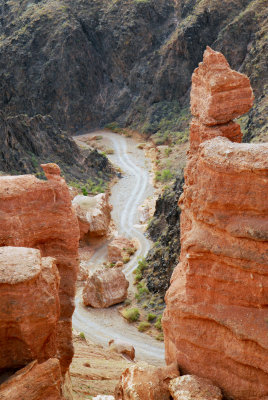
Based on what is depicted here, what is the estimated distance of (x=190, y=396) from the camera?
16.1 m

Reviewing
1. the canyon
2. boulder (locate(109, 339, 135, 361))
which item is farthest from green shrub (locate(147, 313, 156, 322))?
boulder (locate(109, 339, 135, 361))

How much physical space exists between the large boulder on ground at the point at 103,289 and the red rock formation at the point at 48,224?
66.4ft

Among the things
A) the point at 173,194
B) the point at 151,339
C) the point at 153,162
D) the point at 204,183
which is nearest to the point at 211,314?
the point at 204,183

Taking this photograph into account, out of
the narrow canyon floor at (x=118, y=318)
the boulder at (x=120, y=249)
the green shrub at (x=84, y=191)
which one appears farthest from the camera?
the green shrub at (x=84, y=191)

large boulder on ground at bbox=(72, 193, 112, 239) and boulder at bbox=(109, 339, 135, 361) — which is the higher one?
large boulder on ground at bbox=(72, 193, 112, 239)

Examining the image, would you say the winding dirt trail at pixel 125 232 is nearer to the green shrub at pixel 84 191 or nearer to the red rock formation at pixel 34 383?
the green shrub at pixel 84 191

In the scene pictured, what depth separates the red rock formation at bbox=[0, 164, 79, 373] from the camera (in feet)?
68.2

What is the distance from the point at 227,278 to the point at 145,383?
4218mm

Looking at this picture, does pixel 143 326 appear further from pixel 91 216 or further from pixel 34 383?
pixel 34 383

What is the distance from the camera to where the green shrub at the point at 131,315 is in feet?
135

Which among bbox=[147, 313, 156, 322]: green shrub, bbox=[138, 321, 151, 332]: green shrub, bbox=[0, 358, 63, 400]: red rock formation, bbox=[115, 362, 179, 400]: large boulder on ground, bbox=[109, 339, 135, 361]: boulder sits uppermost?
bbox=[0, 358, 63, 400]: red rock formation

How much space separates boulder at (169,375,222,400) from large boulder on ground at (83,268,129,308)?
85.0 feet

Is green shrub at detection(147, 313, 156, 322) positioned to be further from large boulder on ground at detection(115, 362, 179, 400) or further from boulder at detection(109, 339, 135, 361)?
large boulder on ground at detection(115, 362, 179, 400)

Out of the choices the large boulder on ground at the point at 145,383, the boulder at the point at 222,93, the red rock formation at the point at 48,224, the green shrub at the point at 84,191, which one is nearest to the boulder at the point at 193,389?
the large boulder on ground at the point at 145,383
